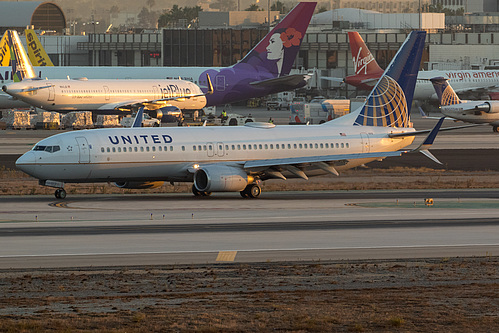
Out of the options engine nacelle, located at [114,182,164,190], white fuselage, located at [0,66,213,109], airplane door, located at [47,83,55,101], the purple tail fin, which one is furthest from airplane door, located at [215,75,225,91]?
engine nacelle, located at [114,182,164,190]

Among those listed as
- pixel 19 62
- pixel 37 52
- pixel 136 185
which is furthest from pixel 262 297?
pixel 37 52

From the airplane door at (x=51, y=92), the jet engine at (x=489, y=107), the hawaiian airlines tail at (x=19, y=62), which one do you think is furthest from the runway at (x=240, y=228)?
the hawaiian airlines tail at (x=19, y=62)

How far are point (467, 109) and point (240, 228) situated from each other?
227 ft

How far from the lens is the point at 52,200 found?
4644 cm

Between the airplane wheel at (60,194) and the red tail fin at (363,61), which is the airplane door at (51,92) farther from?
the airplane wheel at (60,194)

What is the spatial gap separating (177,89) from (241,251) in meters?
76.5

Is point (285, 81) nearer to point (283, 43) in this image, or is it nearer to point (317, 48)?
point (283, 43)

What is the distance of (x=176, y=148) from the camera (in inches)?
1882

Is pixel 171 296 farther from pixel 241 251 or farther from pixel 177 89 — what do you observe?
pixel 177 89

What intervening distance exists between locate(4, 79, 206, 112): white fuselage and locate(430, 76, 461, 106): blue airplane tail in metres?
28.3

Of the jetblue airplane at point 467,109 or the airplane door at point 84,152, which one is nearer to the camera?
the airplane door at point 84,152

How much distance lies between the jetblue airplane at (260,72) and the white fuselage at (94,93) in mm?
183

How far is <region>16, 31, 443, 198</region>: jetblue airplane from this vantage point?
46000 mm

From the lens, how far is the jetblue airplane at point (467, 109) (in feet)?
328
